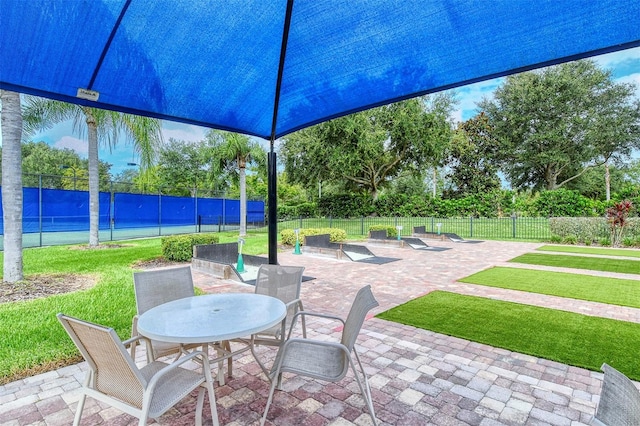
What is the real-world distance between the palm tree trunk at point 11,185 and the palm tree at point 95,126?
447 centimetres

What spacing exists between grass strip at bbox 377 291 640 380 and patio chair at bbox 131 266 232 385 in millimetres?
2629

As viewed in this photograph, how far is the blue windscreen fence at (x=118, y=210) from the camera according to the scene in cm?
1344

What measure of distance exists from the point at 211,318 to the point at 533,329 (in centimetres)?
399

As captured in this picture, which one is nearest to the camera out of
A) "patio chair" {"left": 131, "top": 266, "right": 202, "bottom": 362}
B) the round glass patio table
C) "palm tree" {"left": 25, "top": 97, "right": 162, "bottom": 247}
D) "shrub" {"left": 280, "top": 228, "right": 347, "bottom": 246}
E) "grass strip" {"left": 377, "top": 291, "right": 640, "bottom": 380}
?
the round glass patio table

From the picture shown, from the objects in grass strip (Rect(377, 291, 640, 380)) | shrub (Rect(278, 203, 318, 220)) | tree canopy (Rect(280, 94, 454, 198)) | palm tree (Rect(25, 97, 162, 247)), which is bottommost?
grass strip (Rect(377, 291, 640, 380))

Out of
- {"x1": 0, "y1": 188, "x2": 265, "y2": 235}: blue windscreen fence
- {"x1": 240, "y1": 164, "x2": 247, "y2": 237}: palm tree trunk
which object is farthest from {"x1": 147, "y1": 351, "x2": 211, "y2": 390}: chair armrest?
{"x1": 240, "y1": 164, "x2": 247, "y2": 237}: palm tree trunk

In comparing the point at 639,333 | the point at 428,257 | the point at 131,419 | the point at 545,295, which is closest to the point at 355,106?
the point at 131,419

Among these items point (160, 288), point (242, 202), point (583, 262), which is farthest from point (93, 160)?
point (583, 262)

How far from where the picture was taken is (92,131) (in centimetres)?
1038

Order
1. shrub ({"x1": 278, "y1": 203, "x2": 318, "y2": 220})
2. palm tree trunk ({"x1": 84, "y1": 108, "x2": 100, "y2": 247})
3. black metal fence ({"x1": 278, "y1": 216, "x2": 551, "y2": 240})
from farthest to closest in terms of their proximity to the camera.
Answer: shrub ({"x1": 278, "y1": 203, "x2": 318, "y2": 220}), black metal fence ({"x1": 278, "y1": 216, "x2": 551, "y2": 240}), palm tree trunk ({"x1": 84, "y1": 108, "x2": 100, "y2": 247})

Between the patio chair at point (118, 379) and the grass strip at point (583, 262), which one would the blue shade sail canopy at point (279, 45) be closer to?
the patio chair at point (118, 379)

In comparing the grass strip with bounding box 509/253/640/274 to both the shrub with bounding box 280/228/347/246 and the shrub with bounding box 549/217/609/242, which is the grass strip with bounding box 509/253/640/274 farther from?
the shrub with bounding box 280/228/347/246

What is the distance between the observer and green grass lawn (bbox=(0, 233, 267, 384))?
10.8 feet

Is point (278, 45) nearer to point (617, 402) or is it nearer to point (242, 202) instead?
point (617, 402)
